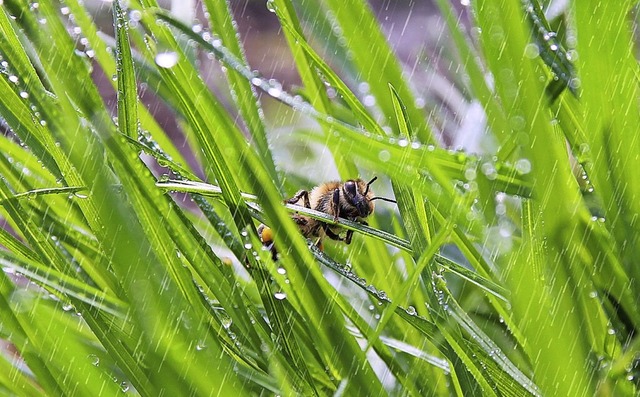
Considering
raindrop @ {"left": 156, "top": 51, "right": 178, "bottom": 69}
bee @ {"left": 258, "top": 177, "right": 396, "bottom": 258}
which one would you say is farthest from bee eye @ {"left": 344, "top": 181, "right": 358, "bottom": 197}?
raindrop @ {"left": 156, "top": 51, "right": 178, "bottom": 69}

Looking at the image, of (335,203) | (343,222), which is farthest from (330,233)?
(343,222)

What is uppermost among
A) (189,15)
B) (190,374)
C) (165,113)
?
(165,113)

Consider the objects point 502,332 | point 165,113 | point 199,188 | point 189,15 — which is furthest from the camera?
point 165,113

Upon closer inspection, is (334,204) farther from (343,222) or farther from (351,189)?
(343,222)

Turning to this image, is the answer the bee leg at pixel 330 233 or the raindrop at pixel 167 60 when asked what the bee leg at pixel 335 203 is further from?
the raindrop at pixel 167 60

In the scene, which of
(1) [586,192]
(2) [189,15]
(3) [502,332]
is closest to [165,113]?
(2) [189,15]

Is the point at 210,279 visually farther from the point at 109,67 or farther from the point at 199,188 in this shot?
the point at 109,67

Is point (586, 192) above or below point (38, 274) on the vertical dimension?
above
